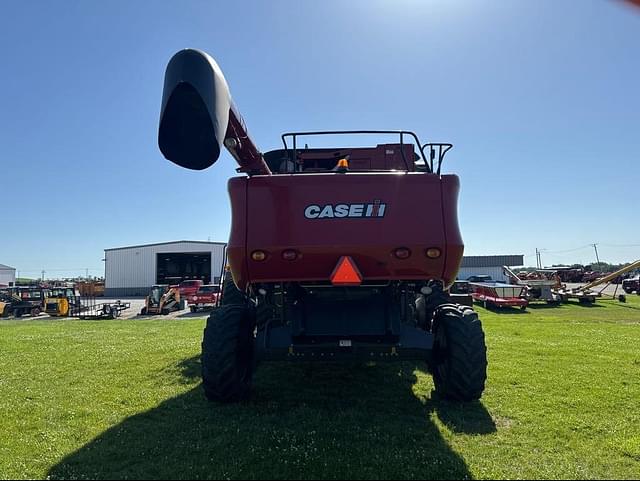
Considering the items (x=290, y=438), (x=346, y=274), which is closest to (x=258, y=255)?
(x=346, y=274)

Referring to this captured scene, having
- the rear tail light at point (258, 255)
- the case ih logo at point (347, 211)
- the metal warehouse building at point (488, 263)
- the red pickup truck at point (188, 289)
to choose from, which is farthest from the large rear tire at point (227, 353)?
the metal warehouse building at point (488, 263)

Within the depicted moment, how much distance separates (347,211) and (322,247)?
1.40ft

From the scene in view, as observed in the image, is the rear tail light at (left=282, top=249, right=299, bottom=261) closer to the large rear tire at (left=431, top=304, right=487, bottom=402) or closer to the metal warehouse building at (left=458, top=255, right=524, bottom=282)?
the large rear tire at (left=431, top=304, right=487, bottom=402)

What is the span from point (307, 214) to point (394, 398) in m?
2.49

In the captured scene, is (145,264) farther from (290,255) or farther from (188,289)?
(290,255)

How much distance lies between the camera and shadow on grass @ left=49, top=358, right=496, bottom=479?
3363 mm

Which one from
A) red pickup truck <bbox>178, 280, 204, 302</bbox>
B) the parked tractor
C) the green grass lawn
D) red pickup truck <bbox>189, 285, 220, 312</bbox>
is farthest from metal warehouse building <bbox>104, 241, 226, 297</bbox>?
the green grass lawn

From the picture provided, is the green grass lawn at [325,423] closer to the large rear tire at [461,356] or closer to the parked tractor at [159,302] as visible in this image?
the large rear tire at [461,356]

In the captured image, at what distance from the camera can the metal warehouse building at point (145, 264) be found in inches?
1793

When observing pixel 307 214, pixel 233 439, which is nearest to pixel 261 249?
pixel 307 214

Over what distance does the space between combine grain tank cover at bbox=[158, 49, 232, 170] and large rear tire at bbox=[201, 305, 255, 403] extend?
5.17 ft

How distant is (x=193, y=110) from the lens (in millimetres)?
4246

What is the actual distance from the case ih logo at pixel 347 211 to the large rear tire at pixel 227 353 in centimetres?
134

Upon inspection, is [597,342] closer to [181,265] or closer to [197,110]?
[197,110]
